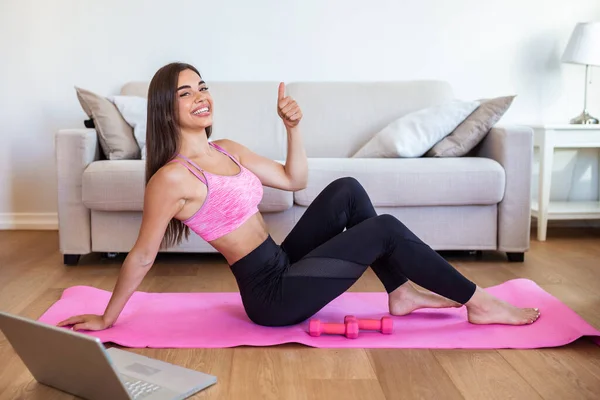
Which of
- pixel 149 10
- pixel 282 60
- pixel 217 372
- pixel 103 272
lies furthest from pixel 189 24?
pixel 217 372

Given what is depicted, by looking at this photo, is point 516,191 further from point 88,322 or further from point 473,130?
point 88,322

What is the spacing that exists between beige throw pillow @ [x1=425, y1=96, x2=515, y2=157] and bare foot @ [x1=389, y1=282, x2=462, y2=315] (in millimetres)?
1285

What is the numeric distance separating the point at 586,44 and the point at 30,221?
11.0 feet

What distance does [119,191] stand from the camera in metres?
3.36

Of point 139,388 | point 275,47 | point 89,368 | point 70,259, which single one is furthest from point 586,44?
point 89,368

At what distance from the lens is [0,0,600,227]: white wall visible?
4.38 m

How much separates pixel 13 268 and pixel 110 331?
127 cm

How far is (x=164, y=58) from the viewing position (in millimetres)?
4406

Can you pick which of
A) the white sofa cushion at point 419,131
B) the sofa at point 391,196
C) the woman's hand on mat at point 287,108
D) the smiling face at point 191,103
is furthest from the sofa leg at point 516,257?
the smiling face at point 191,103

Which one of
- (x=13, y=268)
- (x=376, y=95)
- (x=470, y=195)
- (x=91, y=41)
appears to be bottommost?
(x=13, y=268)

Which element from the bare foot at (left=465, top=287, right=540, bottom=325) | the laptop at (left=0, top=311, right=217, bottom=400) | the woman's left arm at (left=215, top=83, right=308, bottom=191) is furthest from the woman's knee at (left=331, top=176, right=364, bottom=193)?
the laptop at (left=0, top=311, right=217, bottom=400)

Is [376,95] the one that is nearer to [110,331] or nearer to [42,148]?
[42,148]

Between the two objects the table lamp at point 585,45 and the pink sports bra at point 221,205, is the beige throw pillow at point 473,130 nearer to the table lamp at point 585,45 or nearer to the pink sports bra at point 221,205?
the table lamp at point 585,45

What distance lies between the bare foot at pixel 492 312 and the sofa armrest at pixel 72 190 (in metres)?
1.88
